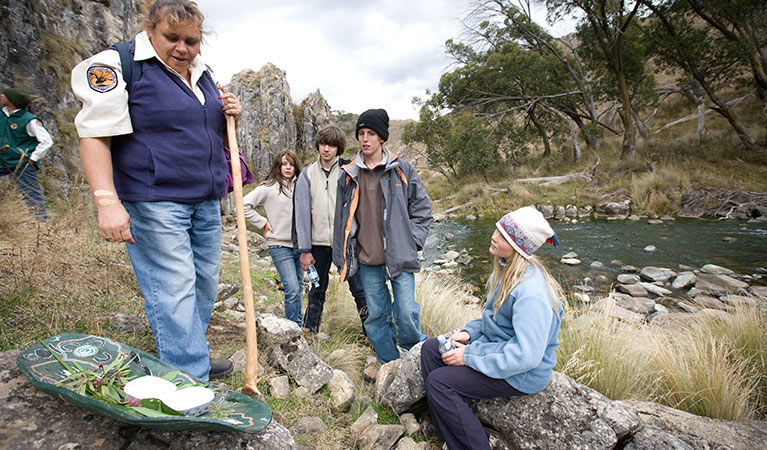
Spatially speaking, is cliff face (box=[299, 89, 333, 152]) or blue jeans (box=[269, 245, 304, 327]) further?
cliff face (box=[299, 89, 333, 152])

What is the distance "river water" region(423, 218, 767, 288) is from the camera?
7.26 metres

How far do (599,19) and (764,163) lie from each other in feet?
26.1

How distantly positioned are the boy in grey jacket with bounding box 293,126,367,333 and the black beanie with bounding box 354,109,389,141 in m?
0.56

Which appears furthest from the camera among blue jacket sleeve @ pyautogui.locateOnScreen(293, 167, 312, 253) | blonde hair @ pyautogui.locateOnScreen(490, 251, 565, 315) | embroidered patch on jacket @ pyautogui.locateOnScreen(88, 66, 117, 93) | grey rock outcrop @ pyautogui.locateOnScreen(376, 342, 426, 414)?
blue jacket sleeve @ pyautogui.locateOnScreen(293, 167, 312, 253)

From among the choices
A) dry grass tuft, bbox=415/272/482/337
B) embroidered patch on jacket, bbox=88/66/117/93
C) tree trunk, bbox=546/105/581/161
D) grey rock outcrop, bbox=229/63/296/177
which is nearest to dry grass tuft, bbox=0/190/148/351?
embroidered patch on jacket, bbox=88/66/117/93

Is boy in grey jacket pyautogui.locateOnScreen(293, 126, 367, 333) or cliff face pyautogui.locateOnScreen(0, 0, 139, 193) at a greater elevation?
cliff face pyautogui.locateOnScreen(0, 0, 139, 193)

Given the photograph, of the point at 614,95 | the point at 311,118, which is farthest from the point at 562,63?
the point at 311,118

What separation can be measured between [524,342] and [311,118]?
2979 cm

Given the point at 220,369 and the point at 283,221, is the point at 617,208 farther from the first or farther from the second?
the point at 220,369

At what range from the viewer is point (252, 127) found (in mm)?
26734

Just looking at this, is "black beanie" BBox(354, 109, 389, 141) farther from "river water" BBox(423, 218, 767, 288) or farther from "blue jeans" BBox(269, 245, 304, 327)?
"river water" BBox(423, 218, 767, 288)

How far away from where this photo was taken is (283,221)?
12.4 feet

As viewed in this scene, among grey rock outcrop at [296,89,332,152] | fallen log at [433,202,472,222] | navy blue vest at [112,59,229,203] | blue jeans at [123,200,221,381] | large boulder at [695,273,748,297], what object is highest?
grey rock outcrop at [296,89,332,152]

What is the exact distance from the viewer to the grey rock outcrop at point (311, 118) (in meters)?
28.8
